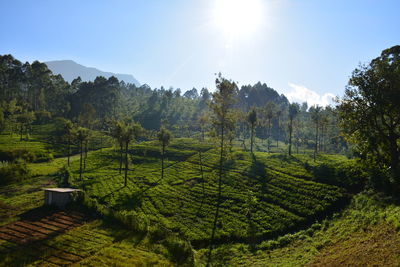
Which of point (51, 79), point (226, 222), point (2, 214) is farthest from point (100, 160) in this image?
point (51, 79)

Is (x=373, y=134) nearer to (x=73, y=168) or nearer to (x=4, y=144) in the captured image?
(x=73, y=168)

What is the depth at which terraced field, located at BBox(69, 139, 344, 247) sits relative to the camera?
3666 centimetres

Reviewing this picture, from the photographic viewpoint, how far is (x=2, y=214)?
36406 millimetres

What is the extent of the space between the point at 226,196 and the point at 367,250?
89.6 feet

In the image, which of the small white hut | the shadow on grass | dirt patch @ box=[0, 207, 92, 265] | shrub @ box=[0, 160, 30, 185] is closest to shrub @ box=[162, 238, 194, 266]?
dirt patch @ box=[0, 207, 92, 265]

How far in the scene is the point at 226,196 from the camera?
156ft

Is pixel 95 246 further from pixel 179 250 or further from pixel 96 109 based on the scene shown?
pixel 96 109

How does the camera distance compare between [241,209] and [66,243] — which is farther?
[241,209]

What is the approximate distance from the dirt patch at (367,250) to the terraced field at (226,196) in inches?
406

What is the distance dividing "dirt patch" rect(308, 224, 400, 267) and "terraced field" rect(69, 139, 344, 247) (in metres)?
10.3

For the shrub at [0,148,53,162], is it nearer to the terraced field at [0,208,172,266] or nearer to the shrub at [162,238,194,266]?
the terraced field at [0,208,172,266]

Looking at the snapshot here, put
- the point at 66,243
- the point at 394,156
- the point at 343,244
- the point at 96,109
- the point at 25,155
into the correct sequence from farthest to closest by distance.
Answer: the point at 96,109 < the point at 25,155 < the point at 394,156 < the point at 66,243 < the point at 343,244

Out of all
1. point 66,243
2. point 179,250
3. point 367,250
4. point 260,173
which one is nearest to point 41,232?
point 66,243

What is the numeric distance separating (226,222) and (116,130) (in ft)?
103
